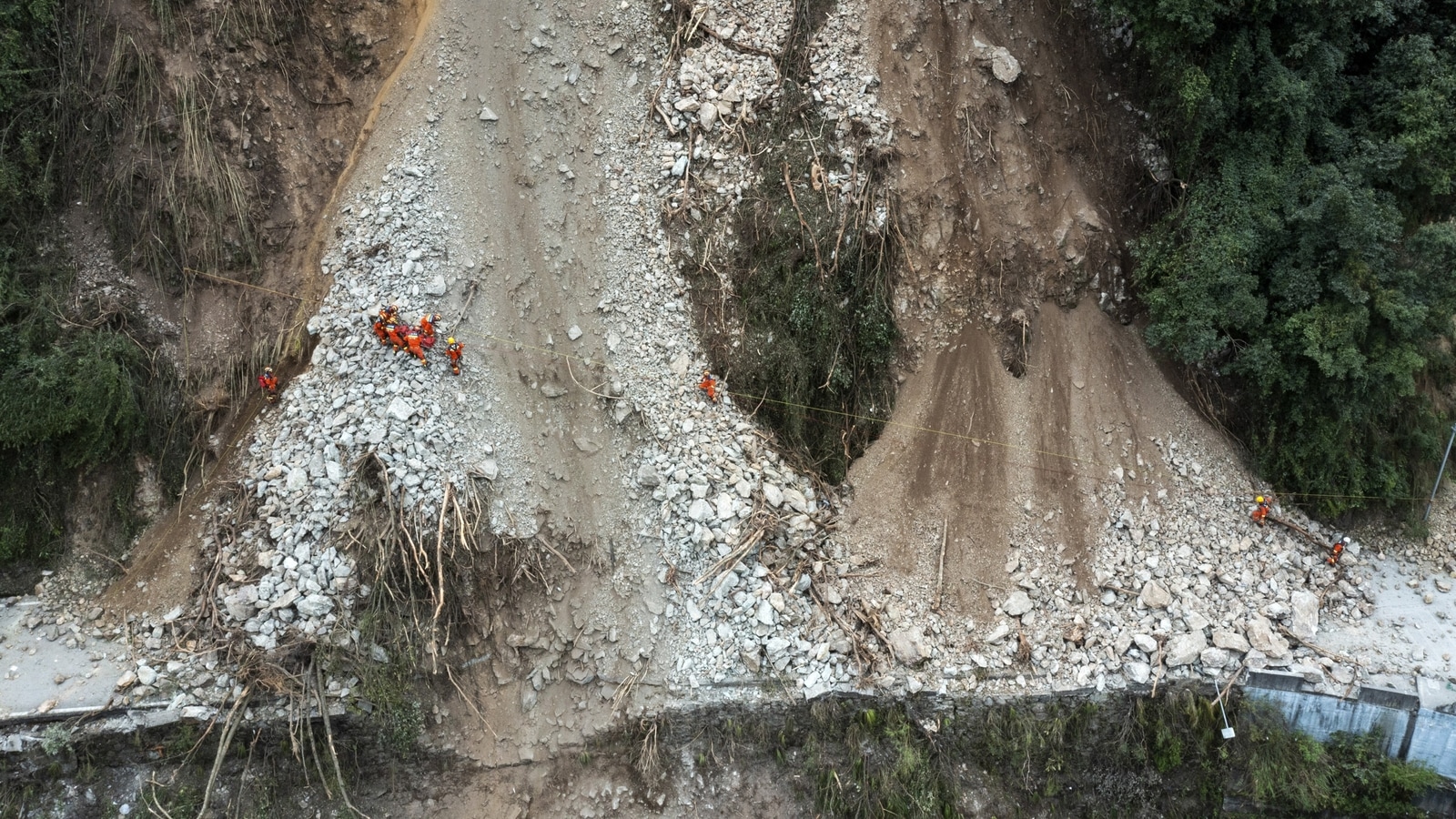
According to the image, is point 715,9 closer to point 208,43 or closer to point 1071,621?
point 208,43

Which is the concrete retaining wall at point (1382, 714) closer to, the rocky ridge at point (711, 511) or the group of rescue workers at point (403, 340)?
the rocky ridge at point (711, 511)

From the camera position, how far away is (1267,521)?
10328mm

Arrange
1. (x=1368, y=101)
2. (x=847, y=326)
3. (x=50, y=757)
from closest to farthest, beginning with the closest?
(x=50, y=757), (x=1368, y=101), (x=847, y=326)

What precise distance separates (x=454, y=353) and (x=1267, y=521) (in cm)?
1132

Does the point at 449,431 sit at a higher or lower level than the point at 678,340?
lower

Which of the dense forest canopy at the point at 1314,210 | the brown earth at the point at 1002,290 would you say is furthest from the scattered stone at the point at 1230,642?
the dense forest canopy at the point at 1314,210

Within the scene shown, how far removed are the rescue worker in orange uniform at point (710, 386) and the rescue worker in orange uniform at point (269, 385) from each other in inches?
221

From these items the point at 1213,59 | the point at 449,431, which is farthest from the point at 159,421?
the point at 1213,59

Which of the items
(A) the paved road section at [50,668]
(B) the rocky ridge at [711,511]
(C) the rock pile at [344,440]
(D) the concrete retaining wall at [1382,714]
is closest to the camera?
(A) the paved road section at [50,668]

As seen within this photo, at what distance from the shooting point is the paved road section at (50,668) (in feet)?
28.7

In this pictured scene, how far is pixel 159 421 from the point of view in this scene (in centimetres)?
959

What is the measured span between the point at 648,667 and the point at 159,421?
709cm

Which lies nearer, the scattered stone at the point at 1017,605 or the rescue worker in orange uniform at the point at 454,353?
the rescue worker in orange uniform at the point at 454,353

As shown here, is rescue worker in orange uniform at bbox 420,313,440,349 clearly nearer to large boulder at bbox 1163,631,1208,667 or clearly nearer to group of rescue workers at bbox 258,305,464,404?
group of rescue workers at bbox 258,305,464,404
